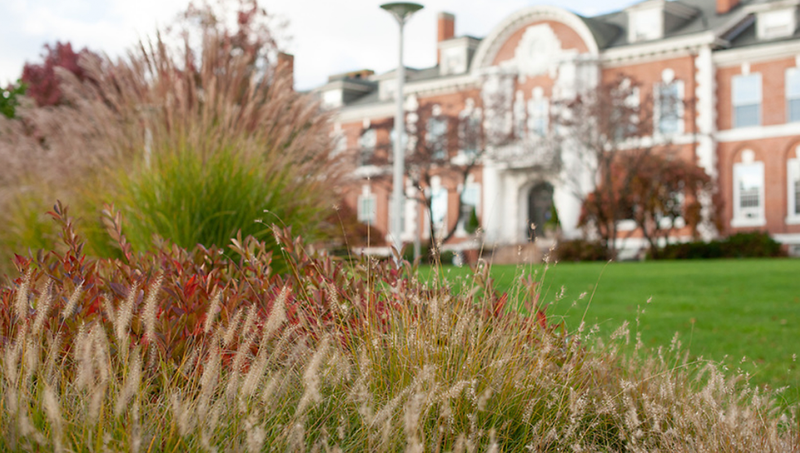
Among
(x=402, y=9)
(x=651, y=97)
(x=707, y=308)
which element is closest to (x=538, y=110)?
(x=651, y=97)

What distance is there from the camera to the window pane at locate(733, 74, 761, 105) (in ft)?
81.3

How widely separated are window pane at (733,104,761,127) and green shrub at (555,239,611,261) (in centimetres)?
719

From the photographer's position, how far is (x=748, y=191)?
24.8 meters


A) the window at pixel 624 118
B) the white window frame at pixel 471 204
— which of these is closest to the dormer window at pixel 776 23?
the window at pixel 624 118

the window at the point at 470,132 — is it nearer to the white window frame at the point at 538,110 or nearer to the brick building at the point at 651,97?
the brick building at the point at 651,97

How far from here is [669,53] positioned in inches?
1000

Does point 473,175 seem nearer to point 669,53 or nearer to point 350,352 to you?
point 669,53

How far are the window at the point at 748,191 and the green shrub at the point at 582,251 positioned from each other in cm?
595

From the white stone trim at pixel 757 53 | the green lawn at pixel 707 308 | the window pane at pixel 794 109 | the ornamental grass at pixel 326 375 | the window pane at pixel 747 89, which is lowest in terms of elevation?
the green lawn at pixel 707 308

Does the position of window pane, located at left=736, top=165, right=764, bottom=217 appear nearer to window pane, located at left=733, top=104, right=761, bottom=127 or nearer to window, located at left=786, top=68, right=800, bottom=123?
window pane, located at left=733, top=104, right=761, bottom=127

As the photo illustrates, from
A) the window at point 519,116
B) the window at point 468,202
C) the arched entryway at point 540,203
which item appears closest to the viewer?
the window at point 519,116

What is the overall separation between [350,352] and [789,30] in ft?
83.2

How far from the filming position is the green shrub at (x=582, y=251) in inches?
831

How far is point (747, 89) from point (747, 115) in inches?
31.3
